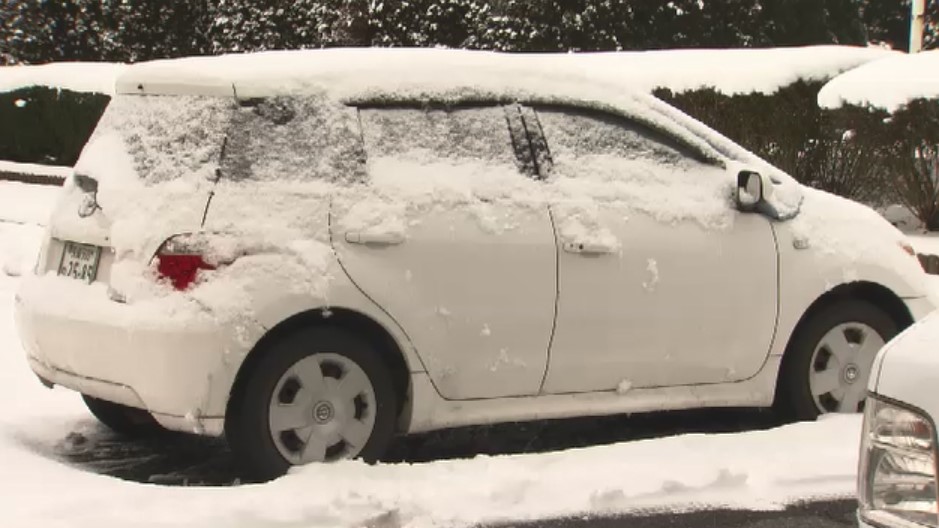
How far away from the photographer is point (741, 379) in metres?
Answer: 6.49

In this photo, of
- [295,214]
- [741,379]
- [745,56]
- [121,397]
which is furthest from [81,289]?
[745,56]

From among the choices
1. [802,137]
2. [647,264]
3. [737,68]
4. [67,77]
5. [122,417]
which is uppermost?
[737,68]

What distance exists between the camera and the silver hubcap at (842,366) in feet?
21.9

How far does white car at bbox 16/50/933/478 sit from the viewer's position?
5.55 m

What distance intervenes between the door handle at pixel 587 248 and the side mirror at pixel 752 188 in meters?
0.73

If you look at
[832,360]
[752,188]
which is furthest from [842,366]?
[752,188]

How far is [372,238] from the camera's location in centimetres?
573

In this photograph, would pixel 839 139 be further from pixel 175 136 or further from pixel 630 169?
pixel 175 136

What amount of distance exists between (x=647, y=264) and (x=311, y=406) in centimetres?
157

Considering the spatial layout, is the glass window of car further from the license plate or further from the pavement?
the license plate

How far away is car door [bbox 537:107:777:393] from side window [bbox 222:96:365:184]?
34.2 inches

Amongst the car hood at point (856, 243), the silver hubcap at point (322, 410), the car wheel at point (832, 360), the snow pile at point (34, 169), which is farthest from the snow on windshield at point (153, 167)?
the snow pile at point (34, 169)

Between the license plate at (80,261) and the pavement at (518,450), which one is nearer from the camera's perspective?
the pavement at (518,450)

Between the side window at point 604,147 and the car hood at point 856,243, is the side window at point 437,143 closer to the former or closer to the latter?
the side window at point 604,147
